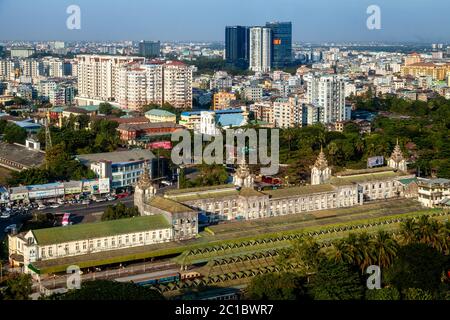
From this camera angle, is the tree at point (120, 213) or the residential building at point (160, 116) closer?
the tree at point (120, 213)

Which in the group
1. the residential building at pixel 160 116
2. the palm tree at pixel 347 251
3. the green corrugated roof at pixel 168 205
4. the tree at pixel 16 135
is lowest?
the palm tree at pixel 347 251

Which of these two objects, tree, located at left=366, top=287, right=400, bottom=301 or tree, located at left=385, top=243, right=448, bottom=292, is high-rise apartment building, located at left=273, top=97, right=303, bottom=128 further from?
tree, located at left=366, top=287, right=400, bottom=301

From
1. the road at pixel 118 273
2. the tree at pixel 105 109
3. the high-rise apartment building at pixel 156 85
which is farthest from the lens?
the high-rise apartment building at pixel 156 85

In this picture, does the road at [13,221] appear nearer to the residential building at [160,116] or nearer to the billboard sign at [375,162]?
the billboard sign at [375,162]

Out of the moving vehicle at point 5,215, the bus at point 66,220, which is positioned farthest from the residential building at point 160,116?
the bus at point 66,220

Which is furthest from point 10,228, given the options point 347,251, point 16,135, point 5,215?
point 16,135

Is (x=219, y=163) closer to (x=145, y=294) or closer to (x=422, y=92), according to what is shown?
(x=145, y=294)
